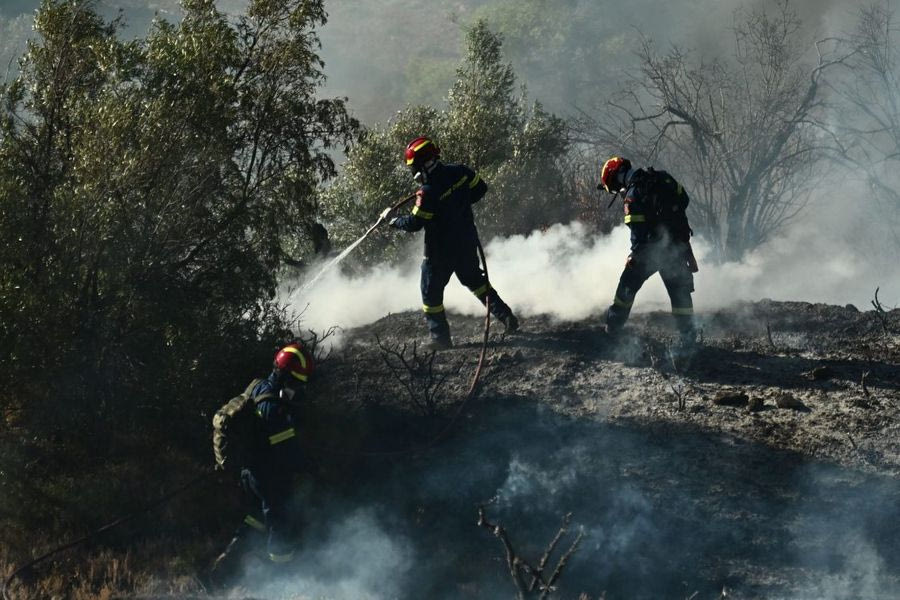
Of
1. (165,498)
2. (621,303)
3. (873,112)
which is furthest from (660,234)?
(873,112)

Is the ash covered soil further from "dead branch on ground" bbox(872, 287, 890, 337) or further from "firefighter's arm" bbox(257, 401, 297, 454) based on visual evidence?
"firefighter's arm" bbox(257, 401, 297, 454)

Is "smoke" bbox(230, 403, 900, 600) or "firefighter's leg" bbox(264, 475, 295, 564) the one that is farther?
"firefighter's leg" bbox(264, 475, 295, 564)

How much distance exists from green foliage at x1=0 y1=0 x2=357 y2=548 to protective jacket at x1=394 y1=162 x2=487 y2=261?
1846mm

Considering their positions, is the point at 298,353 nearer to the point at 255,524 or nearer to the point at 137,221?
the point at 255,524

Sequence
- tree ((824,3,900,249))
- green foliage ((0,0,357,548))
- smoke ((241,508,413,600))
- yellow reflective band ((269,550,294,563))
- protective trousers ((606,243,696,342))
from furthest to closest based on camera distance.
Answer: tree ((824,3,900,249)), protective trousers ((606,243,696,342)), green foliage ((0,0,357,548)), smoke ((241,508,413,600)), yellow reflective band ((269,550,294,563))

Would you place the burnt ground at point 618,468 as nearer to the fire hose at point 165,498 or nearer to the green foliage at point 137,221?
the fire hose at point 165,498

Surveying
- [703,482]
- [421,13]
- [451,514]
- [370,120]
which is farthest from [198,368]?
[421,13]

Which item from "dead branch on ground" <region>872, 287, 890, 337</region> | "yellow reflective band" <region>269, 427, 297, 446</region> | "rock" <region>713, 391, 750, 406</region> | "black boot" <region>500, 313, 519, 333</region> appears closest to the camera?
"yellow reflective band" <region>269, 427, 297, 446</region>

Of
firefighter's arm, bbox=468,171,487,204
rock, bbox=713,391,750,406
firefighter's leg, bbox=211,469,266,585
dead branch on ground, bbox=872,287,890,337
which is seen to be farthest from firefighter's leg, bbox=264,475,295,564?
dead branch on ground, bbox=872,287,890,337

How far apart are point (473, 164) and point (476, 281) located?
25.2 ft

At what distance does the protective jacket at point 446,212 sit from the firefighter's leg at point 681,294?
6.16 feet

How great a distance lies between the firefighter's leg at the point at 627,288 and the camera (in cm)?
955

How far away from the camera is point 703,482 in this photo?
787cm

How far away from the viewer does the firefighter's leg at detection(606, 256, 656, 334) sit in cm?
955
